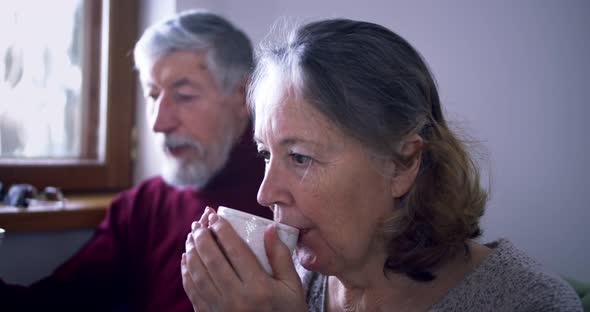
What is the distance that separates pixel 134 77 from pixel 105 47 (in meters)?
0.15

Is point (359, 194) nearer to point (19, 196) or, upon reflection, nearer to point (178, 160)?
point (178, 160)

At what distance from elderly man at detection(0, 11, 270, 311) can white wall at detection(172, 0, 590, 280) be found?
477 mm

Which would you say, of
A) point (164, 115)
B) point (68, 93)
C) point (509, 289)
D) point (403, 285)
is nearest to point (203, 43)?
point (164, 115)

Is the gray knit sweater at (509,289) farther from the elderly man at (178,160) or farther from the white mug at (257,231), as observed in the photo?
the elderly man at (178,160)

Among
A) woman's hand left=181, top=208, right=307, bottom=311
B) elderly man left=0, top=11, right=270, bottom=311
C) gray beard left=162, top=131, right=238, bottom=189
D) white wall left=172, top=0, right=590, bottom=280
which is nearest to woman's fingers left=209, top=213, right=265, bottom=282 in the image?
woman's hand left=181, top=208, right=307, bottom=311

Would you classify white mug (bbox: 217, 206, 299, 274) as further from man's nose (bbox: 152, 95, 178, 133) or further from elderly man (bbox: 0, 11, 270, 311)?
man's nose (bbox: 152, 95, 178, 133)

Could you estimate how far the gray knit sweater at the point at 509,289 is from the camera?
78 centimetres

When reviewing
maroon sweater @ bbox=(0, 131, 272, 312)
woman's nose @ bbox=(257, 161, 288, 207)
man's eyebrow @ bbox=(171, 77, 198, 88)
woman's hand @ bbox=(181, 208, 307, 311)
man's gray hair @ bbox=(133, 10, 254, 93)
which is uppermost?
man's gray hair @ bbox=(133, 10, 254, 93)

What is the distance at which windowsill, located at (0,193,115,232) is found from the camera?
1.42 metres

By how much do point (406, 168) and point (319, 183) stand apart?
0.16 metres

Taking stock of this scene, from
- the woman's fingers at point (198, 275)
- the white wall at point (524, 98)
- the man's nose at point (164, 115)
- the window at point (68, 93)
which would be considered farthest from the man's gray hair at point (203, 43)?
the woman's fingers at point (198, 275)

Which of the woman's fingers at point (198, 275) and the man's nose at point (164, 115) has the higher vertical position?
the man's nose at point (164, 115)

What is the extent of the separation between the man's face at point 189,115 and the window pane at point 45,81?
41 cm

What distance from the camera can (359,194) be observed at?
84cm
